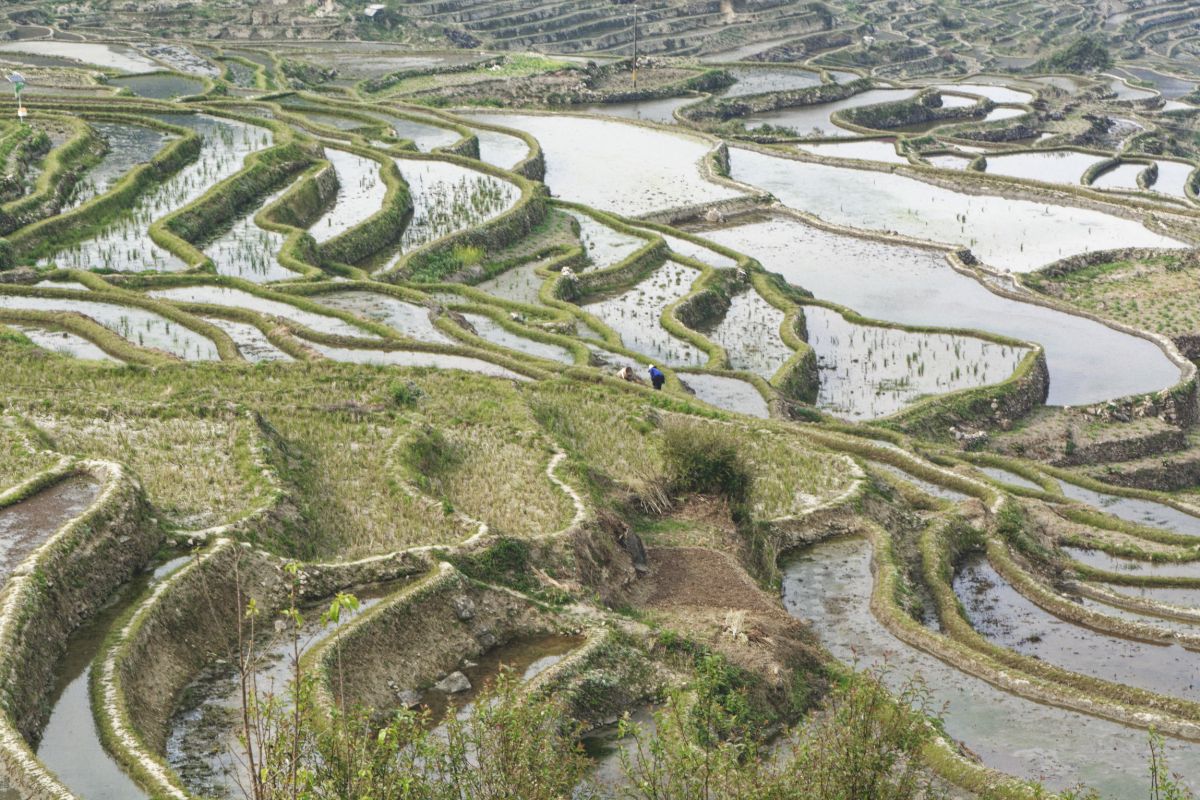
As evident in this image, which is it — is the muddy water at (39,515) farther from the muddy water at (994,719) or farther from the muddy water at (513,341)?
the muddy water at (513,341)

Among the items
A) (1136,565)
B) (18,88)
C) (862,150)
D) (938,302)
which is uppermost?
(18,88)

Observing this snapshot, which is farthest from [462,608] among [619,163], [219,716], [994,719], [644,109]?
[644,109]

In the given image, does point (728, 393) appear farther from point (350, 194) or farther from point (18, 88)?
point (18, 88)

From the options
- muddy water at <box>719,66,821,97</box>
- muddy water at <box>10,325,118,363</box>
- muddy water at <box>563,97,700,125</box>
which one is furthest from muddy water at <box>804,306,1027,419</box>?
muddy water at <box>719,66,821,97</box>

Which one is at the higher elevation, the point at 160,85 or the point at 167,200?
the point at 167,200

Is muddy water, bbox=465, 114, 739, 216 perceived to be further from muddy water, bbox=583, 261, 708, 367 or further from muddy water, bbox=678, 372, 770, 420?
muddy water, bbox=678, 372, 770, 420

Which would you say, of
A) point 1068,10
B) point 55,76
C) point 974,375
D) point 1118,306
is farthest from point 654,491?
point 1068,10

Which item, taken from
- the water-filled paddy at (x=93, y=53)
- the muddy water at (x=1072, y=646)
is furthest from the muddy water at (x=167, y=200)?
the muddy water at (x=1072, y=646)

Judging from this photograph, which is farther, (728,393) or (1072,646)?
(728,393)
